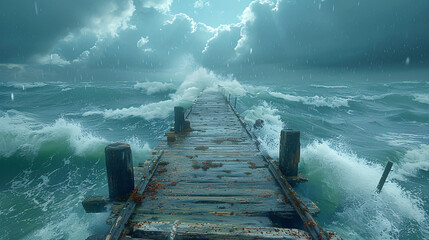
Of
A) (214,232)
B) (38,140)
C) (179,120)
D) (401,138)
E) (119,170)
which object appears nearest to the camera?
(214,232)

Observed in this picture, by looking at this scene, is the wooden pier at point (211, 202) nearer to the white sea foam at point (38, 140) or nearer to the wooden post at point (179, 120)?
the wooden post at point (179, 120)

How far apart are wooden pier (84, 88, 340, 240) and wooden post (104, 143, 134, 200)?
18 cm

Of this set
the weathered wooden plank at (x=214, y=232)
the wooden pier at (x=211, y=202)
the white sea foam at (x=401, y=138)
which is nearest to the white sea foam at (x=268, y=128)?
the wooden pier at (x=211, y=202)

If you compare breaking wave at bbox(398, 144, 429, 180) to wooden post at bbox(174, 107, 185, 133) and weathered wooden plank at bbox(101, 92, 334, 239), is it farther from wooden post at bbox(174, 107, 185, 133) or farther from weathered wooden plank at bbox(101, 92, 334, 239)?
wooden post at bbox(174, 107, 185, 133)

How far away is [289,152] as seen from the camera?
4.52 m

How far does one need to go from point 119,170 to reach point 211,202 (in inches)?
74.4

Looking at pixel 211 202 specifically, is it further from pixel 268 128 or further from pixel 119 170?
pixel 268 128

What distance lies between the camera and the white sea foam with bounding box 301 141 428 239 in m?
6.39

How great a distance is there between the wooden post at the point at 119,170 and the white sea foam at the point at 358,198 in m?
6.80

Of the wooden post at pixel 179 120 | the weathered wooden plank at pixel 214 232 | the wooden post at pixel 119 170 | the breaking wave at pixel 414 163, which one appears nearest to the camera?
the weathered wooden plank at pixel 214 232

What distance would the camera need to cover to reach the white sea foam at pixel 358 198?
639 centimetres

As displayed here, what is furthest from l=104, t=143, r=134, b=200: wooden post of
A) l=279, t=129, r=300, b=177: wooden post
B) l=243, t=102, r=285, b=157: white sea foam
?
l=243, t=102, r=285, b=157: white sea foam

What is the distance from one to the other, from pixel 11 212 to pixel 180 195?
25.4 ft

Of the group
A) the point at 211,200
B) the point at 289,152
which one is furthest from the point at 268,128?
the point at 211,200
